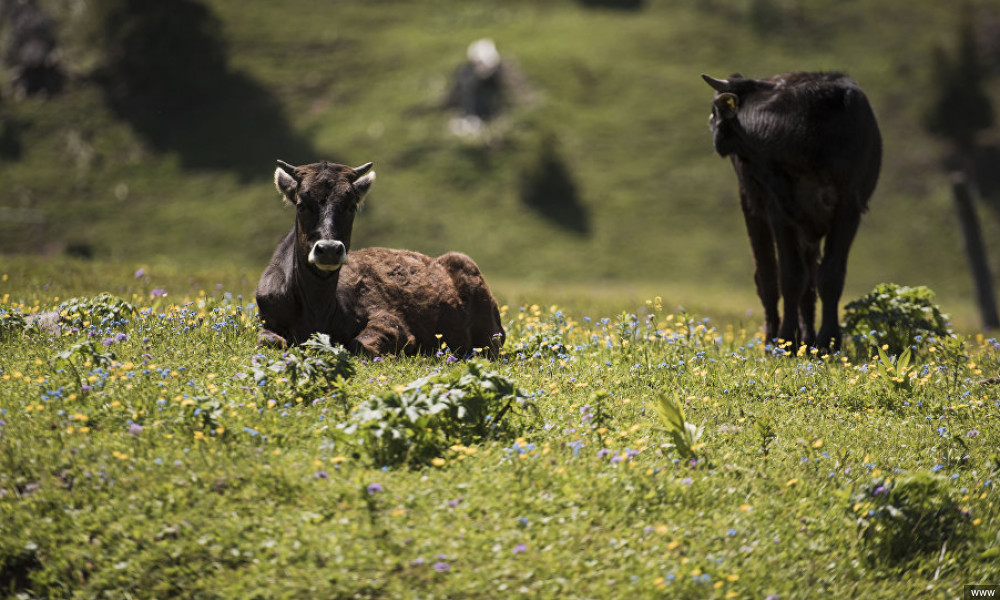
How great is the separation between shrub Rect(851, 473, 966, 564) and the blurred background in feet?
113

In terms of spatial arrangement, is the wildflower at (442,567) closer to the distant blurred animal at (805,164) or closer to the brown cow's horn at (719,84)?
the distant blurred animal at (805,164)

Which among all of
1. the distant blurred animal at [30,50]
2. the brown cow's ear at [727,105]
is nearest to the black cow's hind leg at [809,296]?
the brown cow's ear at [727,105]

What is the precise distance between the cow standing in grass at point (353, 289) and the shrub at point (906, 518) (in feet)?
15.6

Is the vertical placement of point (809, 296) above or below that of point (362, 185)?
below

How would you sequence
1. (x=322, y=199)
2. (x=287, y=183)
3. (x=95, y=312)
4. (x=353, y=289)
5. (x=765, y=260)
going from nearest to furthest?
(x=322, y=199), (x=287, y=183), (x=95, y=312), (x=353, y=289), (x=765, y=260)

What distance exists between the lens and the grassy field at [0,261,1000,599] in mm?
6328

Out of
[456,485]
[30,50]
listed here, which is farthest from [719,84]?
[30,50]

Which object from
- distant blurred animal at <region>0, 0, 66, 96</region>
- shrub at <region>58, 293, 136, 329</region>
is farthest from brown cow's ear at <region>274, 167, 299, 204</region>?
distant blurred animal at <region>0, 0, 66, 96</region>

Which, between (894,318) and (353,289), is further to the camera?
(894,318)

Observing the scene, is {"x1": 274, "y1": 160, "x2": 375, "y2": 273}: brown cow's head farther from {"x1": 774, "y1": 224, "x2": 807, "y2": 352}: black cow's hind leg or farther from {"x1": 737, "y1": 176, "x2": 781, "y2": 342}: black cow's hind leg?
{"x1": 737, "y1": 176, "x2": 781, "y2": 342}: black cow's hind leg

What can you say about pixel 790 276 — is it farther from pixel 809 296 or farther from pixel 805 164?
pixel 805 164

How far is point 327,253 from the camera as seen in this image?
30.2ft

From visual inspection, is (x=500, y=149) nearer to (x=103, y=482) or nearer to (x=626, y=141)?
(x=626, y=141)

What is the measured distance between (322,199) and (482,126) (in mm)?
50749
